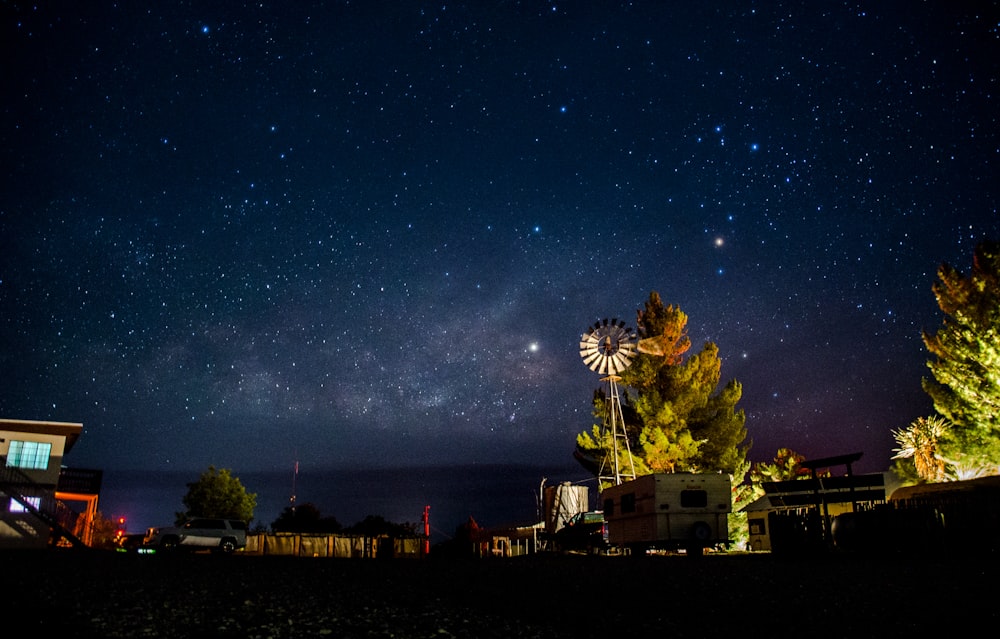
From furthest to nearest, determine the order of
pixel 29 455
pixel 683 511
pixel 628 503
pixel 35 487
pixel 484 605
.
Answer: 1. pixel 29 455
2. pixel 35 487
3. pixel 628 503
4. pixel 683 511
5. pixel 484 605

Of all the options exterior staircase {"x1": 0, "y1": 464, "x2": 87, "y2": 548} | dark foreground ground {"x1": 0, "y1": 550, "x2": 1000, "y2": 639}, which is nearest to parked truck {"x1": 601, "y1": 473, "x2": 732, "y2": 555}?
dark foreground ground {"x1": 0, "y1": 550, "x2": 1000, "y2": 639}

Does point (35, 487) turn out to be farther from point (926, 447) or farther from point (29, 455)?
point (926, 447)

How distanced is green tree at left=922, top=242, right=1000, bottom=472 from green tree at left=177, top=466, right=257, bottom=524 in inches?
2115

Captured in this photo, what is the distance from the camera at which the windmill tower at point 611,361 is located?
35094 millimetres

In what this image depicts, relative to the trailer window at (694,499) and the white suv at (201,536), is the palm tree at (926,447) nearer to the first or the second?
the trailer window at (694,499)

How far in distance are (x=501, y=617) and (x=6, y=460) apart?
37657 mm

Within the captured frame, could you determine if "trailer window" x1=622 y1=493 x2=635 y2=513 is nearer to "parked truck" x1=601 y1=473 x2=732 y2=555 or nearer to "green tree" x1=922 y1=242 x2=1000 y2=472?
"parked truck" x1=601 y1=473 x2=732 y2=555

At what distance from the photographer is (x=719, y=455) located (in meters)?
35.3

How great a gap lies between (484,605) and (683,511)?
16.5 meters

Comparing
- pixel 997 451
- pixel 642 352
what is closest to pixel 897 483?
pixel 997 451

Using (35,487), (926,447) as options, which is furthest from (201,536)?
(926,447)

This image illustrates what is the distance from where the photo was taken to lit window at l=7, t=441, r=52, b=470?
109 ft

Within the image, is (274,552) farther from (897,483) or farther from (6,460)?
(897,483)

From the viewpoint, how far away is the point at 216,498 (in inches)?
2128
